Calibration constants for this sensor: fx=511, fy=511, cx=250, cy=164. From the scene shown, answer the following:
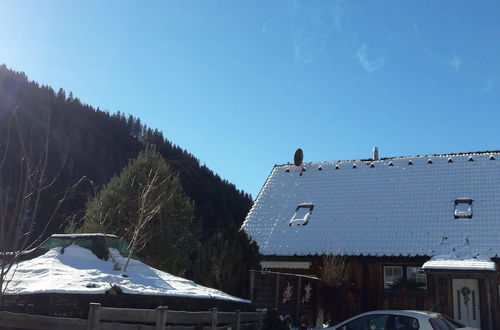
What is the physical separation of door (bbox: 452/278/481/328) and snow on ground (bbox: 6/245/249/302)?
35.9ft

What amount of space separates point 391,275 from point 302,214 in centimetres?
504

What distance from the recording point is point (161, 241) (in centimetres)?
2012

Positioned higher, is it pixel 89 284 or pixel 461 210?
pixel 461 210

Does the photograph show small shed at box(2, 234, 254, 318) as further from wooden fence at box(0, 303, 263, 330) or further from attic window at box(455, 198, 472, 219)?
attic window at box(455, 198, 472, 219)

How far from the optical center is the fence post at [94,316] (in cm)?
822

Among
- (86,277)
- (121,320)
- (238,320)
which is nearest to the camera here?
(121,320)

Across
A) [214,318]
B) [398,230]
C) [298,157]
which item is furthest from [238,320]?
[298,157]

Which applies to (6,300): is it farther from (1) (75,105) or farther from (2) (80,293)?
(1) (75,105)

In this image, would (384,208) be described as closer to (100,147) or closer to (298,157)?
(298,157)

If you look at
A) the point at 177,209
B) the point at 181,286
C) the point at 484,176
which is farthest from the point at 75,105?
the point at 181,286

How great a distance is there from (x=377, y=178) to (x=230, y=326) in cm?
1499

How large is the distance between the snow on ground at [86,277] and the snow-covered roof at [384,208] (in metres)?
10.6

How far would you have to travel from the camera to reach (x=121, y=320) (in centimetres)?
873

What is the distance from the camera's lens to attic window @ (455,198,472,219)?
Result: 20586mm
